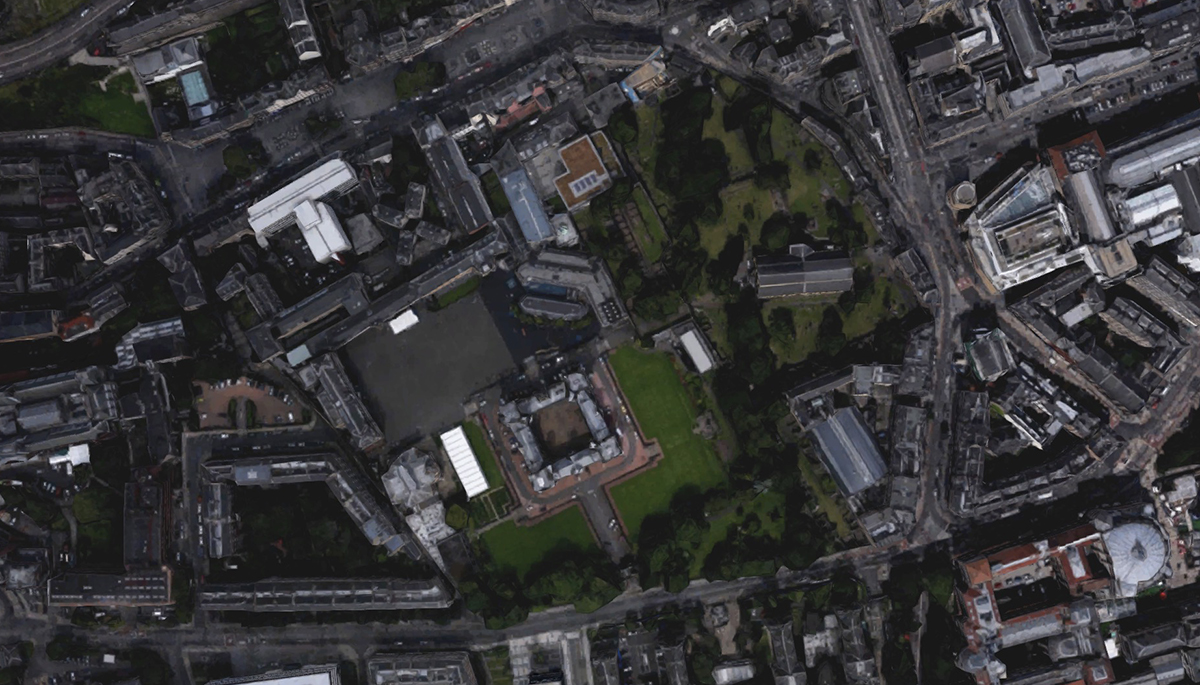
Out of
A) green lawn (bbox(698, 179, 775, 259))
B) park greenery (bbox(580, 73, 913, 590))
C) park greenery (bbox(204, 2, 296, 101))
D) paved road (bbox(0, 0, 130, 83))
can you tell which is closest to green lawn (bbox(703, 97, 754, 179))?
park greenery (bbox(580, 73, 913, 590))

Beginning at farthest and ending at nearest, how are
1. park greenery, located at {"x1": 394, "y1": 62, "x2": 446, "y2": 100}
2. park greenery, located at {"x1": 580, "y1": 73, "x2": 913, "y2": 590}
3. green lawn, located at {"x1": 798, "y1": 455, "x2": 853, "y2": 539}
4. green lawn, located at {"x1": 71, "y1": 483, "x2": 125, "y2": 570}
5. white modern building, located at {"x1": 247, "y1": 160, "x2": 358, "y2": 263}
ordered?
1. green lawn, located at {"x1": 71, "y1": 483, "x2": 125, "y2": 570}
2. green lawn, located at {"x1": 798, "y1": 455, "x2": 853, "y2": 539}
3. white modern building, located at {"x1": 247, "y1": 160, "x2": 358, "y2": 263}
4. park greenery, located at {"x1": 394, "y1": 62, "x2": 446, "y2": 100}
5. park greenery, located at {"x1": 580, "y1": 73, "x2": 913, "y2": 590}

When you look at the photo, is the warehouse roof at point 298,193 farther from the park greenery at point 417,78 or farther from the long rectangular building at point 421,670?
the long rectangular building at point 421,670

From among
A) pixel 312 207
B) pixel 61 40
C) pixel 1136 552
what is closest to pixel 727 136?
pixel 312 207

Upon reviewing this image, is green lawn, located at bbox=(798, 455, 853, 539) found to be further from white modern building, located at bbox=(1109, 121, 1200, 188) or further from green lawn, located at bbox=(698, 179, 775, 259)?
white modern building, located at bbox=(1109, 121, 1200, 188)

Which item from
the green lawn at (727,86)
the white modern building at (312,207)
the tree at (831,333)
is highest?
the white modern building at (312,207)

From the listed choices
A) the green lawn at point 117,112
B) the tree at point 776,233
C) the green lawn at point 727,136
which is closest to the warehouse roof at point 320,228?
the green lawn at point 117,112

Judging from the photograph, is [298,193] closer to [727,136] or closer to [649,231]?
[649,231]
